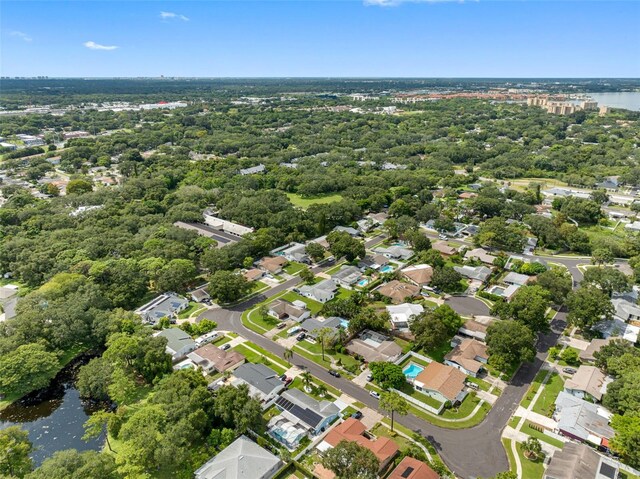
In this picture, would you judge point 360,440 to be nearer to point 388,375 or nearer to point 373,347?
point 388,375

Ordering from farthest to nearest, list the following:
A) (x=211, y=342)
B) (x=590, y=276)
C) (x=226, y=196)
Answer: (x=226, y=196) → (x=590, y=276) → (x=211, y=342)

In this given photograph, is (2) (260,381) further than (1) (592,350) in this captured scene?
No

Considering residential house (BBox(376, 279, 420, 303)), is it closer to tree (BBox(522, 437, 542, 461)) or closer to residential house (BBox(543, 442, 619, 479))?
tree (BBox(522, 437, 542, 461))

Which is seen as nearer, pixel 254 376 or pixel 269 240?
pixel 254 376

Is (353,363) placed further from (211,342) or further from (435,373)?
(211,342)

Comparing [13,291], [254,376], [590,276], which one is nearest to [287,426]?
[254,376]

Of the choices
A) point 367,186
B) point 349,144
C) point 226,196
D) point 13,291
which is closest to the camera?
point 13,291

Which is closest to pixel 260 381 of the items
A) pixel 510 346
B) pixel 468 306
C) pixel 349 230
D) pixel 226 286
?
pixel 226 286
